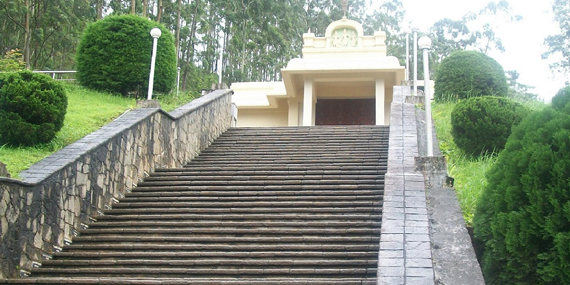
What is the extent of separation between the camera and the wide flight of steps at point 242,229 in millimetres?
6371

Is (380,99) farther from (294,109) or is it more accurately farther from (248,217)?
(248,217)

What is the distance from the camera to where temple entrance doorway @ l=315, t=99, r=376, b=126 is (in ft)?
67.9

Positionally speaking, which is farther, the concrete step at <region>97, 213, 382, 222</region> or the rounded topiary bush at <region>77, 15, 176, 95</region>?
the rounded topiary bush at <region>77, 15, 176, 95</region>

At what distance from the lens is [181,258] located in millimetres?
6914

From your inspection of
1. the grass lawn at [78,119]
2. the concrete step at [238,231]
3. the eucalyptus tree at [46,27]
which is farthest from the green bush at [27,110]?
the eucalyptus tree at [46,27]

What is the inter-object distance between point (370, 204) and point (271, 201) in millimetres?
1347

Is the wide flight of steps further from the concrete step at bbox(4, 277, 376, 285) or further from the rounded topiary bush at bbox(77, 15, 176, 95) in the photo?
the rounded topiary bush at bbox(77, 15, 176, 95)

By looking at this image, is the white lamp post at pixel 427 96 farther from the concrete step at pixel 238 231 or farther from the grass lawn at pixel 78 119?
the grass lawn at pixel 78 119

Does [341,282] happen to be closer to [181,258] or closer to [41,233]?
[181,258]

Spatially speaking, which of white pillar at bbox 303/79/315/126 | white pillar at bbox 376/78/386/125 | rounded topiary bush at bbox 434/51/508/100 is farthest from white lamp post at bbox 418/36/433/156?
white pillar at bbox 303/79/315/126

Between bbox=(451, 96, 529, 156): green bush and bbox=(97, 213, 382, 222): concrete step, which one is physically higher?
bbox=(451, 96, 529, 156): green bush

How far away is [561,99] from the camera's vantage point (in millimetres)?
5828

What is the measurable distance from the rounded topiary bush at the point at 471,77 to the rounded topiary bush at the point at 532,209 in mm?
11070

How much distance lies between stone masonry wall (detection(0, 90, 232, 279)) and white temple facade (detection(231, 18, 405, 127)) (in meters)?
7.19
